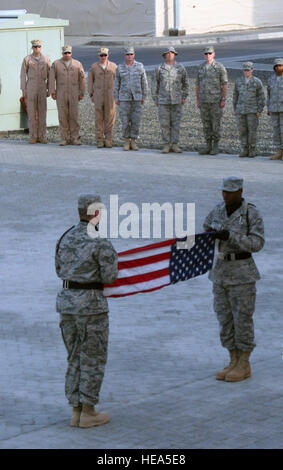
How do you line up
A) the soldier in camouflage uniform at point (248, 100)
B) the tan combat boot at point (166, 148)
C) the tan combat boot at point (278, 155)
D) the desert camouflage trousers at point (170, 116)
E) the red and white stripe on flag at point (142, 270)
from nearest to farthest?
the red and white stripe on flag at point (142, 270)
the soldier in camouflage uniform at point (248, 100)
the tan combat boot at point (278, 155)
the desert camouflage trousers at point (170, 116)
the tan combat boot at point (166, 148)

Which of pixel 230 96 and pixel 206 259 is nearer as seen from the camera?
pixel 206 259

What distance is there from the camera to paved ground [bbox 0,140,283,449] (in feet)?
A: 26.2

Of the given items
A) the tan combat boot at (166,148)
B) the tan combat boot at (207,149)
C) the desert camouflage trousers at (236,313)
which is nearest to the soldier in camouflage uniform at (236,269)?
the desert camouflage trousers at (236,313)

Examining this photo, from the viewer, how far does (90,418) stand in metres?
8.17

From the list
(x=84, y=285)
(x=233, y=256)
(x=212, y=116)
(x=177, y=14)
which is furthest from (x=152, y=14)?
(x=84, y=285)

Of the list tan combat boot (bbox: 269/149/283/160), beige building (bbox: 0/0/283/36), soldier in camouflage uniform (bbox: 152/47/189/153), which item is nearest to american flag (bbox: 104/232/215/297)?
tan combat boot (bbox: 269/149/283/160)

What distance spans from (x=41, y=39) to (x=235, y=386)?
50.0 ft

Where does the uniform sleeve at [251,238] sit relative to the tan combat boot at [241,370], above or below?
above

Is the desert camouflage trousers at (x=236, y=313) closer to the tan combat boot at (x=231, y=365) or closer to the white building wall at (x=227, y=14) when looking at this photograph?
the tan combat boot at (x=231, y=365)

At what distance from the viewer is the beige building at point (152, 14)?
46.0m

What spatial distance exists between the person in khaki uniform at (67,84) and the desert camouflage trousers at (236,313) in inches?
487

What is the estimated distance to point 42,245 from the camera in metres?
14.0
